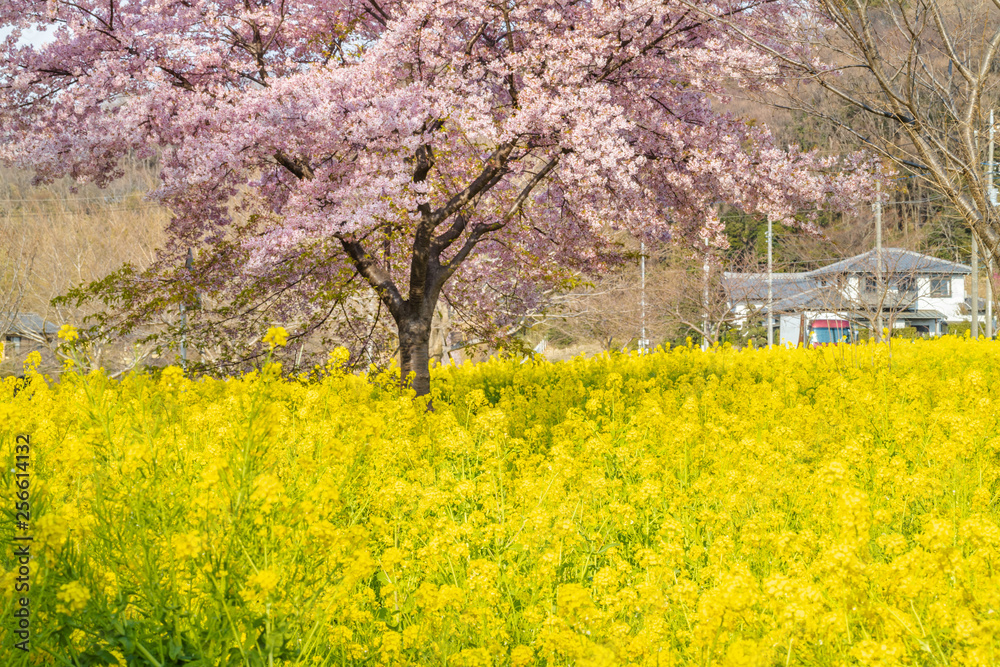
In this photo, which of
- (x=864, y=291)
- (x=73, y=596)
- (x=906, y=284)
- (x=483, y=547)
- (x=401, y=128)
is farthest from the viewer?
(x=864, y=291)

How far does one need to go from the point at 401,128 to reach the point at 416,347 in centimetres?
280

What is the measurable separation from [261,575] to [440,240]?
617 centimetres

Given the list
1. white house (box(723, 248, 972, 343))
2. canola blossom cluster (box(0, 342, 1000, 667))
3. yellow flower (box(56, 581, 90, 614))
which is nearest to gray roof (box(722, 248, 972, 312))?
white house (box(723, 248, 972, 343))

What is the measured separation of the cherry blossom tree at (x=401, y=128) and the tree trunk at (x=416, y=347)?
26mm

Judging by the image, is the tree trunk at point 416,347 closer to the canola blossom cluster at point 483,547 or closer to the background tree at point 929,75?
the canola blossom cluster at point 483,547

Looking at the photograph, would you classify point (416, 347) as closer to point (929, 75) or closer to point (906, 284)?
point (929, 75)

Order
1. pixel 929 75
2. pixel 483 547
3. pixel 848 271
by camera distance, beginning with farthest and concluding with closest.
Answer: pixel 848 271, pixel 929 75, pixel 483 547

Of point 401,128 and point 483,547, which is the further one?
Result: point 401,128

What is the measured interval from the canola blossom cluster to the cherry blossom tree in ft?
7.21

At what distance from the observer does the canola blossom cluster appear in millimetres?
2906

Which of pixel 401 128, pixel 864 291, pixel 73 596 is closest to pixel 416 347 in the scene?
pixel 401 128

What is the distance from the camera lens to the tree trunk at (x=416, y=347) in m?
8.72

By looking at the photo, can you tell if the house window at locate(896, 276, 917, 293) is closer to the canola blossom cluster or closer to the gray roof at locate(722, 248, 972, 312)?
the gray roof at locate(722, 248, 972, 312)

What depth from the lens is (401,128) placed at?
673cm
